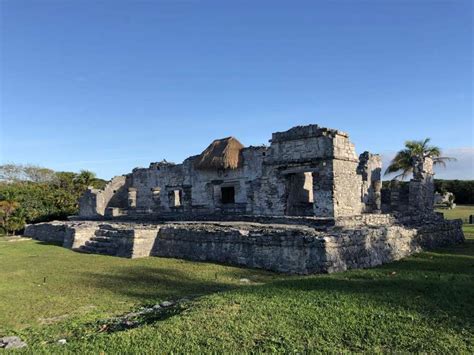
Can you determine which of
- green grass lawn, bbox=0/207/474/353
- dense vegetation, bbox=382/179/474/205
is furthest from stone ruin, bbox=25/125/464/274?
dense vegetation, bbox=382/179/474/205

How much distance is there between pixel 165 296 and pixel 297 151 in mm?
7771

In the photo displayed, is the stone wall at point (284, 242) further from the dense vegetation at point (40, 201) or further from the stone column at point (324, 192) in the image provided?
the dense vegetation at point (40, 201)

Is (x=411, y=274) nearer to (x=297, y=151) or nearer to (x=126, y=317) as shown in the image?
(x=126, y=317)

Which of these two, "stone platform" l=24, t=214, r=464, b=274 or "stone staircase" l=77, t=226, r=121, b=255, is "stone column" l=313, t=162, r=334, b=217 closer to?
"stone platform" l=24, t=214, r=464, b=274

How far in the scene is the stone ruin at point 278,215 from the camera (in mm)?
7680

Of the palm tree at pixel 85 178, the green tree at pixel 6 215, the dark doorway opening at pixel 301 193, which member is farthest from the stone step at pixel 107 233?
the palm tree at pixel 85 178

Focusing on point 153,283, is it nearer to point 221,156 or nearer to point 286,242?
point 286,242

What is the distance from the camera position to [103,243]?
435 inches

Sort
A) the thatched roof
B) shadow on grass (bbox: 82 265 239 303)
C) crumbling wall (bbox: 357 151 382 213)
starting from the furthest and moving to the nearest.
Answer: the thatched roof < crumbling wall (bbox: 357 151 382 213) < shadow on grass (bbox: 82 265 239 303)

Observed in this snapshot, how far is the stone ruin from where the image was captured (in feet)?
25.2

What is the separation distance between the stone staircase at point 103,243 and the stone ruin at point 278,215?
0.04 metres

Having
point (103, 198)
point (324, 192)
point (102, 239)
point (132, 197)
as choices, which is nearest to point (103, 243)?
point (102, 239)

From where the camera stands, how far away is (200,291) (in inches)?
240

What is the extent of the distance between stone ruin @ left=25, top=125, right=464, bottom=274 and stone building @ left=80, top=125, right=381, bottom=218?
0.04 m
